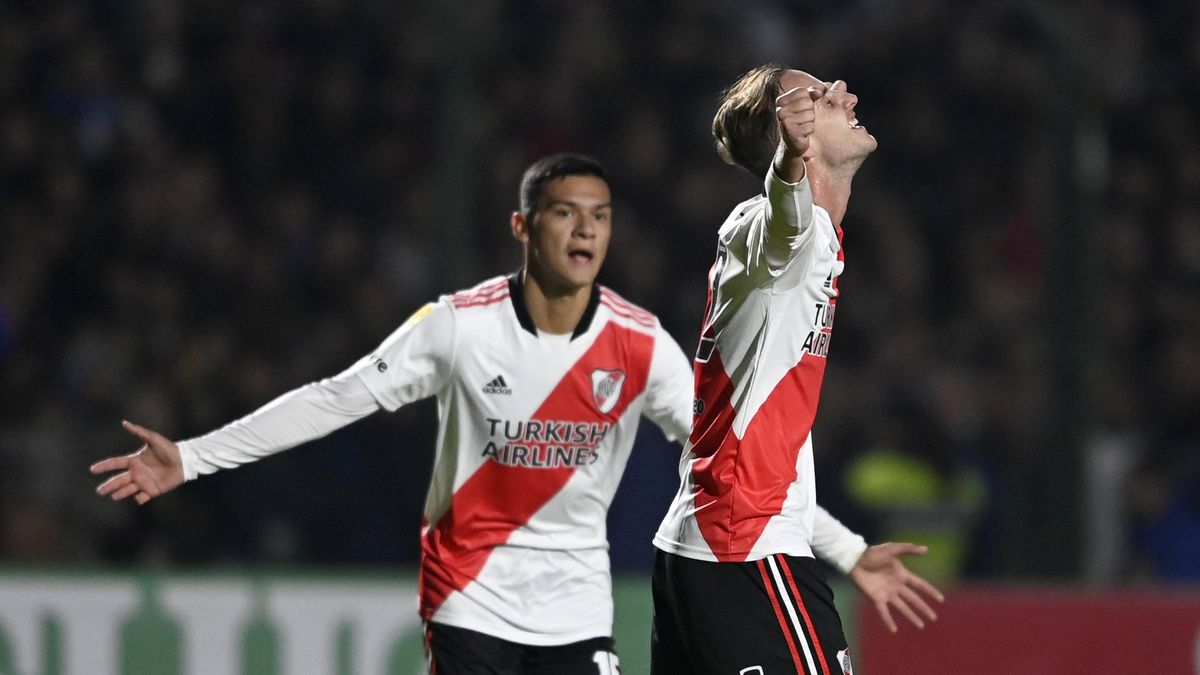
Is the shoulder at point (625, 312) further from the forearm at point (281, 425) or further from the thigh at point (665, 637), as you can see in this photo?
the thigh at point (665, 637)

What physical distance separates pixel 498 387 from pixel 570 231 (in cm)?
46

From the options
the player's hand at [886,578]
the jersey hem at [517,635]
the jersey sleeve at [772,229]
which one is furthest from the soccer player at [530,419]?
the jersey sleeve at [772,229]

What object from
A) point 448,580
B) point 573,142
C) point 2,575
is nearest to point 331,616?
point 2,575

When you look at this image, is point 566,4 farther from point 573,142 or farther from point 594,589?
point 594,589

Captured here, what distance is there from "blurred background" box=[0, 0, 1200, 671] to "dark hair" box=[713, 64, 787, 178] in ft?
11.3

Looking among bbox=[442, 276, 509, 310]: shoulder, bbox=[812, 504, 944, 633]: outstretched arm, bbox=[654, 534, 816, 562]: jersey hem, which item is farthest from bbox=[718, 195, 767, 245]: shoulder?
bbox=[442, 276, 509, 310]: shoulder

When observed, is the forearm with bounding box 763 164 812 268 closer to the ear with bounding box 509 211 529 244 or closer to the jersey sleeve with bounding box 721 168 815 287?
the jersey sleeve with bounding box 721 168 815 287

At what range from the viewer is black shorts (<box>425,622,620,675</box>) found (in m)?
4.67

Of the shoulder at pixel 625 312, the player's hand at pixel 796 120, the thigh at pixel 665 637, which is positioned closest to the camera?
the player's hand at pixel 796 120

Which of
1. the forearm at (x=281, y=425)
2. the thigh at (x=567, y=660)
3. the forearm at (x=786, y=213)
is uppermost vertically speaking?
the forearm at (x=786, y=213)

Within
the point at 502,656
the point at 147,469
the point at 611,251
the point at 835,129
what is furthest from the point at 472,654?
the point at 611,251

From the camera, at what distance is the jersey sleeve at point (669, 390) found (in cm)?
488

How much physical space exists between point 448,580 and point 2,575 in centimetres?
302

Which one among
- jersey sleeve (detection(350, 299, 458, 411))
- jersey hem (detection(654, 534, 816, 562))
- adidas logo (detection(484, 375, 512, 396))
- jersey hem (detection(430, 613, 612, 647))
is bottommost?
jersey hem (detection(430, 613, 612, 647))
